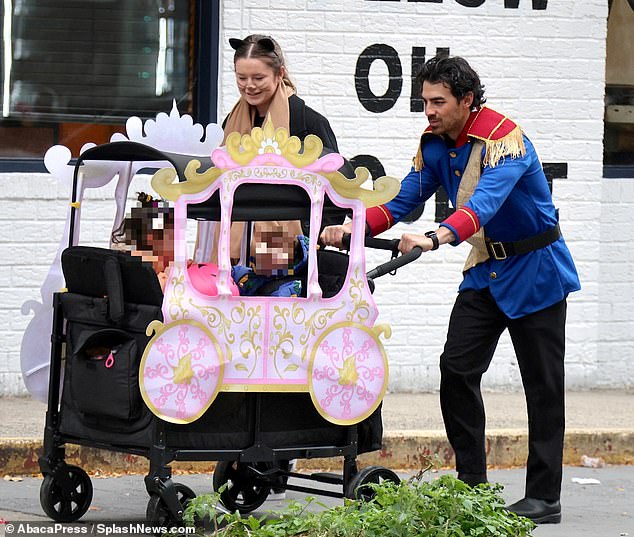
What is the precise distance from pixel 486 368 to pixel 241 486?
118cm

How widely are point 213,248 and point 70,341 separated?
1037mm

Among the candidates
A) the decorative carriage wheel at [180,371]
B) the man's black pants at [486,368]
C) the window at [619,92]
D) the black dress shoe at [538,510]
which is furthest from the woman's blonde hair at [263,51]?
the window at [619,92]

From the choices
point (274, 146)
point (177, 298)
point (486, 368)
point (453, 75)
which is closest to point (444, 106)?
point (453, 75)

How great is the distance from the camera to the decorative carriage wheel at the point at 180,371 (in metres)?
5.13

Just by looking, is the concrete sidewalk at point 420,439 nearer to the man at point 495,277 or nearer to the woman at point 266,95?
the man at point 495,277

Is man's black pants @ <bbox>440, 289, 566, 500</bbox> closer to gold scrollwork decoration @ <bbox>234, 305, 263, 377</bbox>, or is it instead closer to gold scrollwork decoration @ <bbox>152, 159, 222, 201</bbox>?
gold scrollwork decoration @ <bbox>234, 305, 263, 377</bbox>

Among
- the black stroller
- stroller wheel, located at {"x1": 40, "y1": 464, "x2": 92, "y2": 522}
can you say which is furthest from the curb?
the black stroller

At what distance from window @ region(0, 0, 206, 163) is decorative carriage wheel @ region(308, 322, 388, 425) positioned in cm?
355

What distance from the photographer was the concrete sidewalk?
7008 millimetres

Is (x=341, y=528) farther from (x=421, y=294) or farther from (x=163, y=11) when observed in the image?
(x=163, y=11)

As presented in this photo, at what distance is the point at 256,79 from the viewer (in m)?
6.12

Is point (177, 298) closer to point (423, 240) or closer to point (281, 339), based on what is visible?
point (281, 339)

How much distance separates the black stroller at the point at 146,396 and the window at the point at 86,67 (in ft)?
9.43

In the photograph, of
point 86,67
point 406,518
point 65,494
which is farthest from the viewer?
point 86,67
